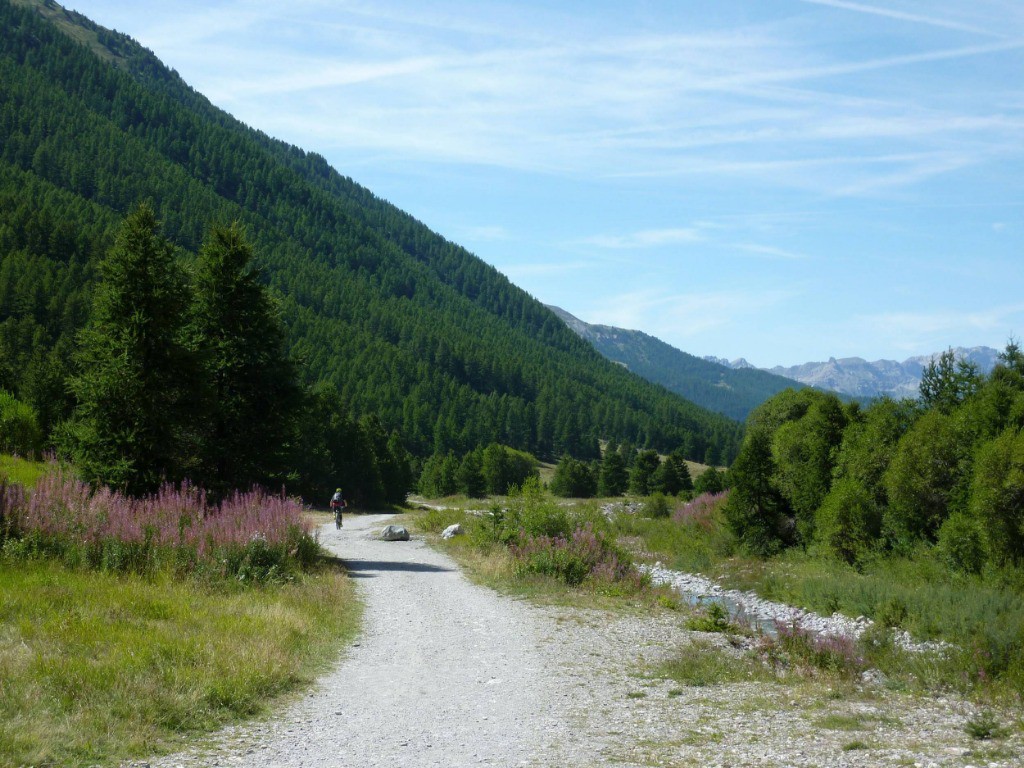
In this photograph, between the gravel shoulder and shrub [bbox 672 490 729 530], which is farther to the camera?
shrub [bbox 672 490 729 530]

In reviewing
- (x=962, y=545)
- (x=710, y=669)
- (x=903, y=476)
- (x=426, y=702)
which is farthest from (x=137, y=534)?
(x=903, y=476)

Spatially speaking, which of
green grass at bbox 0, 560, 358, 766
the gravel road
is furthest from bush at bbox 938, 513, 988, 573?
green grass at bbox 0, 560, 358, 766

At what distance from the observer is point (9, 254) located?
4530 inches

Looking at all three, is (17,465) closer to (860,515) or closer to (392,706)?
(392,706)

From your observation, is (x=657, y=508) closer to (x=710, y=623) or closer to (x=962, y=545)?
(x=962, y=545)

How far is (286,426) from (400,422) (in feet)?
372

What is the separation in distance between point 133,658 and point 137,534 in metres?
6.64

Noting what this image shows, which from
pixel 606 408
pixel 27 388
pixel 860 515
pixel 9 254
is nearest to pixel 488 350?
pixel 606 408

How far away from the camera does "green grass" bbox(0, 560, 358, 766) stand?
694 centimetres

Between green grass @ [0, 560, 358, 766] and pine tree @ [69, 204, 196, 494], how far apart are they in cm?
622

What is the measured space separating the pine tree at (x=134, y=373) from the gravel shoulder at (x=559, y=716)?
886cm

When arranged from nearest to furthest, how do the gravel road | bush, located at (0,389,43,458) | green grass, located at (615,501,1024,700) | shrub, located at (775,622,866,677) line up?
the gravel road → shrub, located at (775,622,866,677) → green grass, located at (615,501,1024,700) → bush, located at (0,389,43,458)

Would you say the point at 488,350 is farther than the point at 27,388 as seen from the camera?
Yes

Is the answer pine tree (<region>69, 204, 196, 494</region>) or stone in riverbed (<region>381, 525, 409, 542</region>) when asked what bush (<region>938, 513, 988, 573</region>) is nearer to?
stone in riverbed (<region>381, 525, 409, 542</region>)
